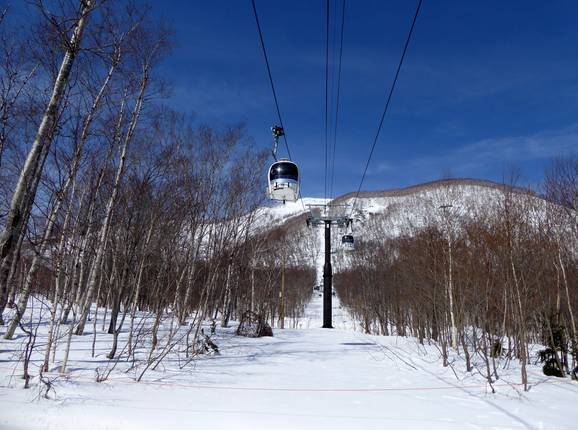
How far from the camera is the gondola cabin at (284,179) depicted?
8.42 m

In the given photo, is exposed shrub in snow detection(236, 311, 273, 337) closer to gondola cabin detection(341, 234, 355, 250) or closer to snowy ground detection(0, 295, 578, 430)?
snowy ground detection(0, 295, 578, 430)

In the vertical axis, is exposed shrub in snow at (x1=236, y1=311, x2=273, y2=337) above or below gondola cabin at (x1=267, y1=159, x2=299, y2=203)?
below

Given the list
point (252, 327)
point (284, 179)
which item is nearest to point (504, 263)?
point (284, 179)

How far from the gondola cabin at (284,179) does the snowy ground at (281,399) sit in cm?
395

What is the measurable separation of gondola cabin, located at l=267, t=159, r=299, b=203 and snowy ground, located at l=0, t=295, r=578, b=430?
13.0 ft

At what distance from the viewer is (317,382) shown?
6.59m

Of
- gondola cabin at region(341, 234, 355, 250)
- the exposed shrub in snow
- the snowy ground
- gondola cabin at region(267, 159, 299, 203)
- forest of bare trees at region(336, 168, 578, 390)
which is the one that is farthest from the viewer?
gondola cabin at region(341, 234, 355, 250)

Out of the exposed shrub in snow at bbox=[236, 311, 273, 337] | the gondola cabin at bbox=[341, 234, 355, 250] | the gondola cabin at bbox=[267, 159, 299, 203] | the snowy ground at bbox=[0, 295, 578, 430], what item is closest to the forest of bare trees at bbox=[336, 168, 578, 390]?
the snowy ground at bbox=[0, 295, 578, 430]

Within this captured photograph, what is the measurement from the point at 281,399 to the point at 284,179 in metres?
4.76

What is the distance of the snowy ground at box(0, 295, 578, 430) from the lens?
4.06 metres

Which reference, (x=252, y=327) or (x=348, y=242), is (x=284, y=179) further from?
(x=348, y=242)

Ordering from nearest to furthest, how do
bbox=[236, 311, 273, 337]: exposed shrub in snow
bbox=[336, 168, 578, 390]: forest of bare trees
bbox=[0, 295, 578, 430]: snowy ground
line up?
bbox=[0, 295, 578, 430]: snowy ground → bbox=[336, 168, 578, 390]: forest of bare trees → bbox=[236, 311, 273, 337]: exposed shrub in snow

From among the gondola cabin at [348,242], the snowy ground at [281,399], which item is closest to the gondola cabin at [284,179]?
the snowy ground at [281,399]

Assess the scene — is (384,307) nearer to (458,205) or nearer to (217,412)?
(458,205)
